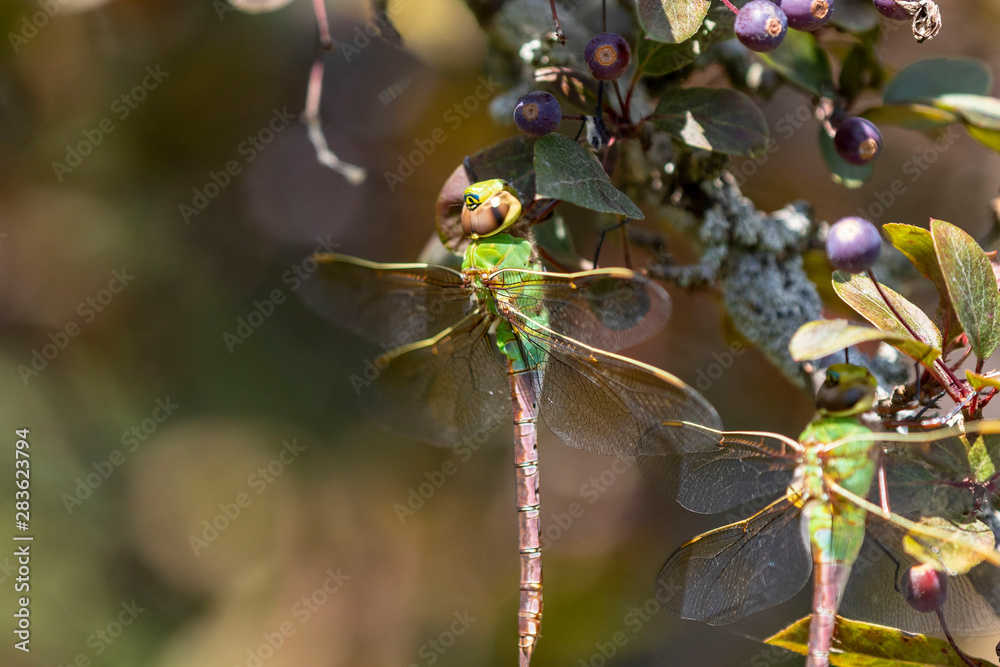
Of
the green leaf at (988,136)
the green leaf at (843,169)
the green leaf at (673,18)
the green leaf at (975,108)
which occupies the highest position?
the green leaf at (975,108)

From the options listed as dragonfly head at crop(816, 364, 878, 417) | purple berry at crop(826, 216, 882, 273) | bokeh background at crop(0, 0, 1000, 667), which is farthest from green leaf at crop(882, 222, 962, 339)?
bokeh background at crop(0, 0, 1000, 667)

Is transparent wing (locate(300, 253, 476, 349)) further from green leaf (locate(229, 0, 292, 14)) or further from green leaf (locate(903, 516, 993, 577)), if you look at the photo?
green leaf (locate(903, 516, 993, 577))

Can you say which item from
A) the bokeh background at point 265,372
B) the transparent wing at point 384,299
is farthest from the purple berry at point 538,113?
the bokeh background at point 265,372

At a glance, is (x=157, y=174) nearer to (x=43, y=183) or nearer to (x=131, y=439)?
(x=43, y=183)

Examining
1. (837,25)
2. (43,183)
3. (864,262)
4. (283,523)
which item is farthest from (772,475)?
(43,183)

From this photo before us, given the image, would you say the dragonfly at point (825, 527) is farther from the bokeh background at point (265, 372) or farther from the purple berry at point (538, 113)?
the bokeh background at point (265, 372)

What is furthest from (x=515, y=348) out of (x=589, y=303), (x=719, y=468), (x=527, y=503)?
(x=719, y=468)

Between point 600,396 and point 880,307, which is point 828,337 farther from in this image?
point 600,396
